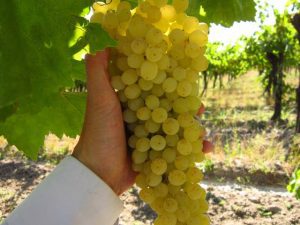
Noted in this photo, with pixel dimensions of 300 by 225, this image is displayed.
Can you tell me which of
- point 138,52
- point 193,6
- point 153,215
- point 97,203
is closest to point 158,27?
point 138,52

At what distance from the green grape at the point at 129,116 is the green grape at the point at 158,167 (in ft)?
0.41

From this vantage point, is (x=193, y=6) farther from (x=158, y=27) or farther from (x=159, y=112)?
(x=159, y=112)

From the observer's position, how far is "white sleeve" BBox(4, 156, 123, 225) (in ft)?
3.87

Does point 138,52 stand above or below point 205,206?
above

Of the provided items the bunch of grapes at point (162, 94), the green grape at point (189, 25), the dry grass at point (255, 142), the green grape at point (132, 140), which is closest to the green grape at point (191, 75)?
the bunch of grapes at point (162, 94)

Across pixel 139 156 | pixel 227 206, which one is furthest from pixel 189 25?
pixel 227 206

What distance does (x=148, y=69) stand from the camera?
111cm

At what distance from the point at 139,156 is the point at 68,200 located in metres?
0.21

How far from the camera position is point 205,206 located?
1230mm

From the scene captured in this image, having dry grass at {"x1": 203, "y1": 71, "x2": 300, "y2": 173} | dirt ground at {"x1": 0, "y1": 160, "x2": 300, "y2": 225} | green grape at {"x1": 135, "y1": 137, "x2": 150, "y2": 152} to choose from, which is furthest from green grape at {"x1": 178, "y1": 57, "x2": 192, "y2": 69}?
dry grass at {"x1": 203, "y1": 71, "x2": 300, "y2": 173}

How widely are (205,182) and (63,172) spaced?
5801 mm

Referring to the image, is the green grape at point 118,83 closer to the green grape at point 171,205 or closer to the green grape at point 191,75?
the green grape at point 191,75

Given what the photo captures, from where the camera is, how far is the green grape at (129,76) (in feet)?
3.72

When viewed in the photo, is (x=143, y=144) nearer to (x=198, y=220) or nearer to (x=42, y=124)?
(x=198, y=220)
